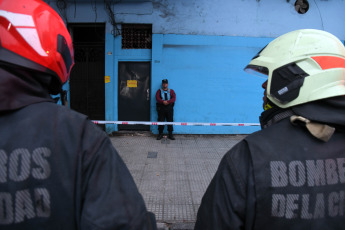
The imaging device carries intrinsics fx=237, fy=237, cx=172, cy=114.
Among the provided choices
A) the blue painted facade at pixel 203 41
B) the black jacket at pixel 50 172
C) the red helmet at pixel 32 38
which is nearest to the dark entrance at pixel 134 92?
the blue painted facade at pixel 203 41

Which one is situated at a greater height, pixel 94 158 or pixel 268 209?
pixel 94 158

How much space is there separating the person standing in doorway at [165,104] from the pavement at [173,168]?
0.43 m

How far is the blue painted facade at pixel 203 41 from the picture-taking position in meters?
7.43

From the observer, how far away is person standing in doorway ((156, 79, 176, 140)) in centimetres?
718

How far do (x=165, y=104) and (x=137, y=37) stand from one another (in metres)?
2.46

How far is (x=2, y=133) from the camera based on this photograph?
0.92m

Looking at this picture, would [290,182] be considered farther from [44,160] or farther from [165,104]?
[165,104]

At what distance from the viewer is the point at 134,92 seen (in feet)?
25.6

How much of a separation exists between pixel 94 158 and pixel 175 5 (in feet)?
24.3

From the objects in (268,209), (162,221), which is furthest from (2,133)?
(162,221)

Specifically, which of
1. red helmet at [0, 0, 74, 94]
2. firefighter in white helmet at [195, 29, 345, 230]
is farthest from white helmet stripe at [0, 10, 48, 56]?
firefighter in white helmet at [195, 29, 345, 230]

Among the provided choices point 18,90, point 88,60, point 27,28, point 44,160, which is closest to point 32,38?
point 27,28

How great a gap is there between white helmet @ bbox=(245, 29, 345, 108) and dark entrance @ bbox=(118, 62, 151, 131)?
21.8 ft

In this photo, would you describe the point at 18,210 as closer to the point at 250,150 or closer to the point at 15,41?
the point at 15,41
